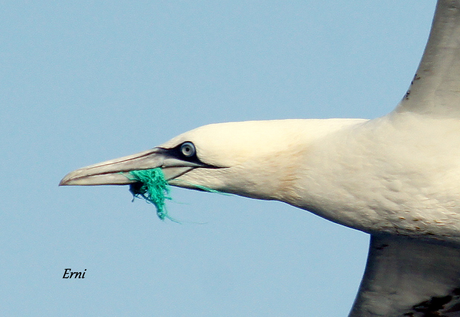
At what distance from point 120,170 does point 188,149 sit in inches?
32.0

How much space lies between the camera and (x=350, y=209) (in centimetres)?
869

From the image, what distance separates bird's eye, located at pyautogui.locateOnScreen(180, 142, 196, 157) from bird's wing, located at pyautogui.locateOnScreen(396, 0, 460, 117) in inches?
85.1

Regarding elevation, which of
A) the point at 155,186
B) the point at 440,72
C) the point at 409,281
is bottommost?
the point at 409,281

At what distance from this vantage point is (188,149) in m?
9.25

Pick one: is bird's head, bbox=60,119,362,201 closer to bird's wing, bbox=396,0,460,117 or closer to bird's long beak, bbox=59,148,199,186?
bird's long beak, bbox=59,148,199,186

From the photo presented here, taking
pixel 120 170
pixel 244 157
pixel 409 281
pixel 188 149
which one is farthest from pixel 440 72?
pixel 409 281

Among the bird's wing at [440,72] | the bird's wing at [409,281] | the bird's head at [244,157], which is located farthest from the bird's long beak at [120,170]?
the bird's wing at [409,281]

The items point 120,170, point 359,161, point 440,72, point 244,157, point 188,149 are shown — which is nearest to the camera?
point 440,72

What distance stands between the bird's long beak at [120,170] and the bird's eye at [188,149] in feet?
0.53

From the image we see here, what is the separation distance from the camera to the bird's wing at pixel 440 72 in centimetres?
763

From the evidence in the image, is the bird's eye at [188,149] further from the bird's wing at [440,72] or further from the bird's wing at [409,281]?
the bird's wing at [409,281]

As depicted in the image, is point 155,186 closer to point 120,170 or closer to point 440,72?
point 120,170

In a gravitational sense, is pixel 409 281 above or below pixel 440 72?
below

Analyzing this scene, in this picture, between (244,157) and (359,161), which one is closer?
(359,161)
